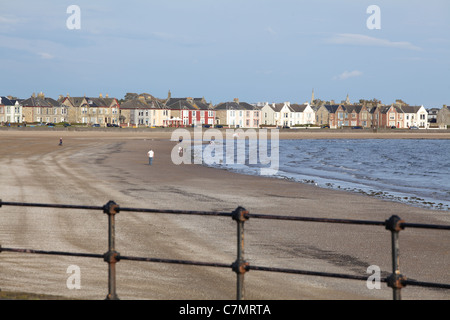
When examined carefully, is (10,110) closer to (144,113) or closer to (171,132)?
(144,113)

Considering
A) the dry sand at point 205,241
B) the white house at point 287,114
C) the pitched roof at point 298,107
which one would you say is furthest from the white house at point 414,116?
the dry sand at point 205,241

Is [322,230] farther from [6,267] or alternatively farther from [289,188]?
[289,188]

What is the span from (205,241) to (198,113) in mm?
148157

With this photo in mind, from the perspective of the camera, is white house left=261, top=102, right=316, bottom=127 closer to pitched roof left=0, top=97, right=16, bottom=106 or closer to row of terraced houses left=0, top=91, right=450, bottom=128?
row of terraced houses left=0, top=91, right=450, bottom=128

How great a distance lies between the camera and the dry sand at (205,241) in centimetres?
978

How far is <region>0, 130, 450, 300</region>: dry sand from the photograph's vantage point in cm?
978

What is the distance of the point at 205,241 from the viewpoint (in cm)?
1393

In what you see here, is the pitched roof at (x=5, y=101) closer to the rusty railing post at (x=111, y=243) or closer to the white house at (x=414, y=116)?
the white house at (x=414, y=116)

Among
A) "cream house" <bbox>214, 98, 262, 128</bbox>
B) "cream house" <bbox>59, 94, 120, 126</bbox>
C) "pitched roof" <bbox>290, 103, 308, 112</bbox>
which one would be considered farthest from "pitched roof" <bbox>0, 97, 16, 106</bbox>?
"pitched roof" <bbox>290, 103, 308, 112</bbox>

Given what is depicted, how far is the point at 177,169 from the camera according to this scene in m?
37.1

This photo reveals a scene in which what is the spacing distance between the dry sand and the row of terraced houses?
123 m

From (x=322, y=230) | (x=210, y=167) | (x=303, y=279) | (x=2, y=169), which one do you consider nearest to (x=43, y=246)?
(x=303, y=279)

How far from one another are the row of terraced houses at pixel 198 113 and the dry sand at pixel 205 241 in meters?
123

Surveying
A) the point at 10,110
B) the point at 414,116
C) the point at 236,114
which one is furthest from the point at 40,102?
the point at 414,116
